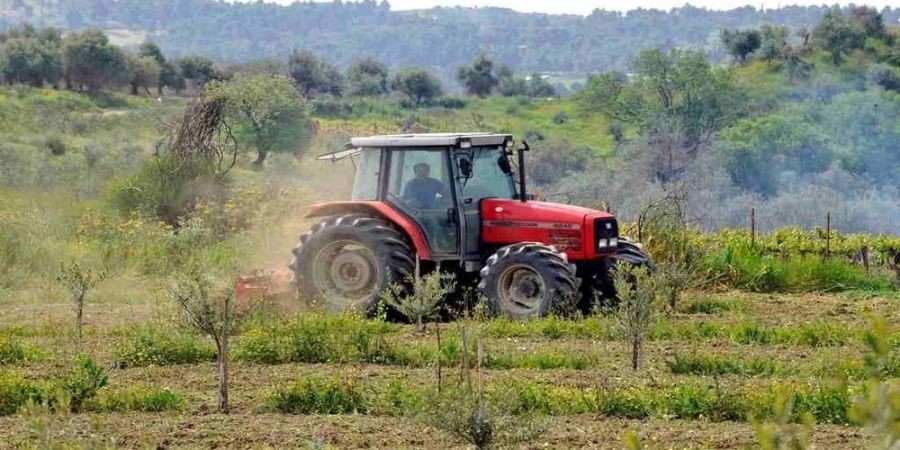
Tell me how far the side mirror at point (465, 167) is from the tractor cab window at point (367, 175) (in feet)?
2.86

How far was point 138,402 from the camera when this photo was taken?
9.17 m

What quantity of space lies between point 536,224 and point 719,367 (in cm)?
385

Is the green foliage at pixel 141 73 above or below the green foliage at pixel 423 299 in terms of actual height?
above

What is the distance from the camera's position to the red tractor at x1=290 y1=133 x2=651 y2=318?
44.7 feet

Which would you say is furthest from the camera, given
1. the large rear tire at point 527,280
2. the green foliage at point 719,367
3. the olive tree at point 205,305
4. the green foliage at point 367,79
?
the green foliage at point 367,79

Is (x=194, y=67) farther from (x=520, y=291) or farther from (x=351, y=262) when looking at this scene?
(x=520, y=291)

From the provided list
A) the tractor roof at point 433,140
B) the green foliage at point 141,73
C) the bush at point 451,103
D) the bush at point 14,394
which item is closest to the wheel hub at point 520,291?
the tractor roof at point 433,140

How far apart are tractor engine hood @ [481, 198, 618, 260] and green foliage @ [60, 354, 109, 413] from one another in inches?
219

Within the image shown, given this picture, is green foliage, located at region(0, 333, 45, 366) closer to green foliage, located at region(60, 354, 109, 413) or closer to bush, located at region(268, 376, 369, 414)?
green foliage, located at region(60, 354, 109, 413)

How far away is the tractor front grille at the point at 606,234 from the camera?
13.9 m

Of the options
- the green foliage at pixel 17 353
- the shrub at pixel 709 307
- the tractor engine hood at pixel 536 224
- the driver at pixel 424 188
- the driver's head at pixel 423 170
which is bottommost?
the shrub at pixel 709 307

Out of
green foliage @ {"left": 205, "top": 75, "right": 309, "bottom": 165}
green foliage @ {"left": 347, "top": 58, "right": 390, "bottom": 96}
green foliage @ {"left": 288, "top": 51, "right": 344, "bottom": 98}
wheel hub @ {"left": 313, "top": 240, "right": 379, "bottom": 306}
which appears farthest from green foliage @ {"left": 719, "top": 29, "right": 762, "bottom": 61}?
wheel hub @ {"left": 313, "top": 240, "right": 379, "bottom": 306}

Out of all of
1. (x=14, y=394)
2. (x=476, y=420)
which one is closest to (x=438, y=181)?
(x=14, y=394)

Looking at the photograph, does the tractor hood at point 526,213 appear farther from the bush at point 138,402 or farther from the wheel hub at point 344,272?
the bush at point 138,402
